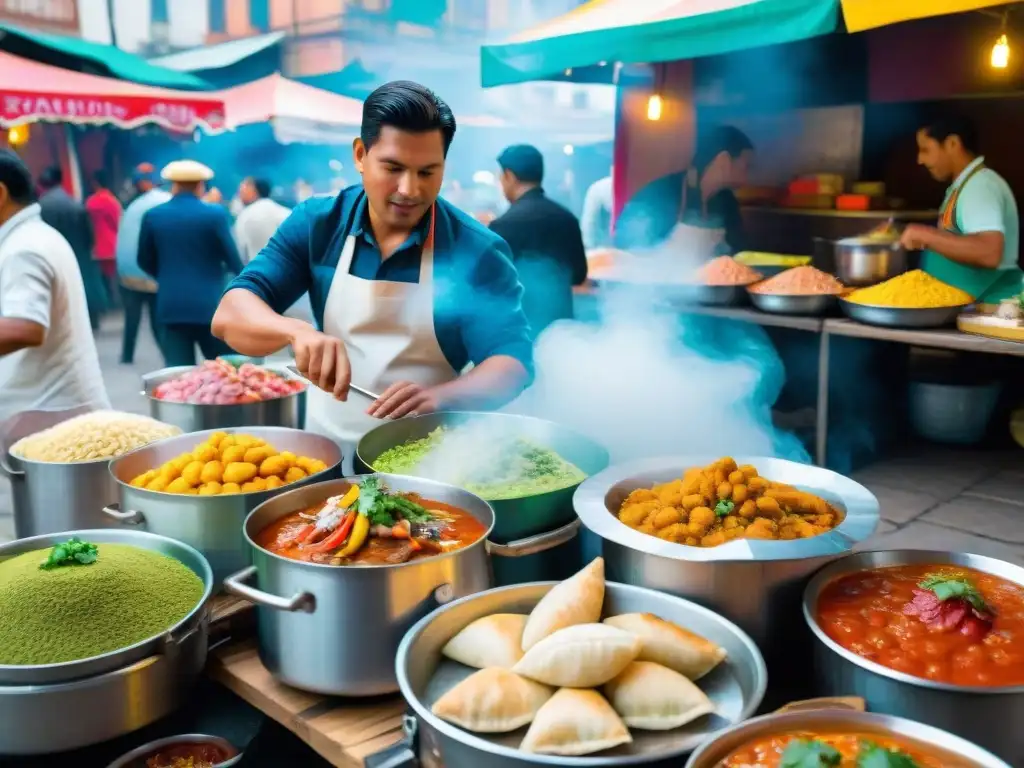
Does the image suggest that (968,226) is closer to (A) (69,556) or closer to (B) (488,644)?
(B) (488,644)

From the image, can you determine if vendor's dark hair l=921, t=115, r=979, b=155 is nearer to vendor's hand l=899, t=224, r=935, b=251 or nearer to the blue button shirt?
vendor's hand l=899, t=224, r=935, b=251

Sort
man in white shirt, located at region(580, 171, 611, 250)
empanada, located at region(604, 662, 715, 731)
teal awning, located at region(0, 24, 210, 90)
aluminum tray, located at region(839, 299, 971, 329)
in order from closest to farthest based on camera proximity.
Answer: empanada, located at region(604, 662, 715, 731)
aluminum tray, located at region(839, 299, 971, 329)
man in white shirt, located at region(580, 171, 611, 250)
teal awning, located at region(0, 24, 210, 90)

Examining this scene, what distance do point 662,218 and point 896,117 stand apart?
246 cm

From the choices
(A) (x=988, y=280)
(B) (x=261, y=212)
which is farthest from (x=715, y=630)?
(B) (x=261, y=212)

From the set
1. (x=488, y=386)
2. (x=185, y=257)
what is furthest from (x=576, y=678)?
(x=185, y=257)

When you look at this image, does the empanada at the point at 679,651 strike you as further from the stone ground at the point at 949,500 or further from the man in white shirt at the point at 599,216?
the man in white shirt at the point at 599,216

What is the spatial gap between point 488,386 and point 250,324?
67 cm

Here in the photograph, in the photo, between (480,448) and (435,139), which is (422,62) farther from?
(480,448)

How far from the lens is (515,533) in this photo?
1.63m

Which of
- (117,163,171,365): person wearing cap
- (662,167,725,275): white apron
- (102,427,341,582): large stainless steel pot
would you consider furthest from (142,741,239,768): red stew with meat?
(117,163,171,365): person wearing cap

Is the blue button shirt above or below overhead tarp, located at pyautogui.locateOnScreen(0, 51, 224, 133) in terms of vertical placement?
below

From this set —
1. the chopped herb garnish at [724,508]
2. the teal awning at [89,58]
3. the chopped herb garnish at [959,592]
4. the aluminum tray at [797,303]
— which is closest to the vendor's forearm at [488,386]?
the chopped herb garnish at [724,508]

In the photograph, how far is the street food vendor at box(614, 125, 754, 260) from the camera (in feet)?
19.8

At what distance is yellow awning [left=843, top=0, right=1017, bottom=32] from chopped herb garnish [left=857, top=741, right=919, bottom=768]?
397 centimetres
